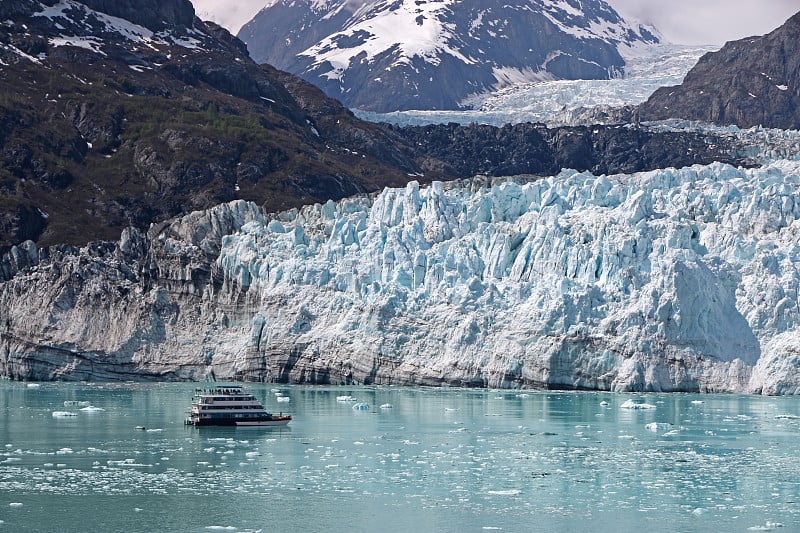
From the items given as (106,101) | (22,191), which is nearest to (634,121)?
(106,101)

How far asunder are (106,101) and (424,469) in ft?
293

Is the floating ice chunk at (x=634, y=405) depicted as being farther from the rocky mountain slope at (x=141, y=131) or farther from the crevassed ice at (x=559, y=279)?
the rocky mountain slope at (x=141, y=131)

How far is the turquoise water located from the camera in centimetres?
3462

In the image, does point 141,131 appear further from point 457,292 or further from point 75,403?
point 75,403

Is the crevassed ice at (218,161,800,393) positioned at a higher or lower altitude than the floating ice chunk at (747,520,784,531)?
higher

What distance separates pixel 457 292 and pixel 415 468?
26.5 metres

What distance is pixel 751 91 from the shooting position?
590 ft

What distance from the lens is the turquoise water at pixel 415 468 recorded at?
34.6 m

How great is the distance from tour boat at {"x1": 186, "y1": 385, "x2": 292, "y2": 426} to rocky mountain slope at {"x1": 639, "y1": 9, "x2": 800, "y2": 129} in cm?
13195

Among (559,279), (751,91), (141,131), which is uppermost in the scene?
(751,91)

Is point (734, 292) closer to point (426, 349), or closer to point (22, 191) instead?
point (426, 349)

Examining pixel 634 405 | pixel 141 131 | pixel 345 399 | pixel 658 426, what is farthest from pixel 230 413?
pixel 141 131

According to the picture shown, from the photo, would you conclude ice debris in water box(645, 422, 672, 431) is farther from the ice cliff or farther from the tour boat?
the tour boat

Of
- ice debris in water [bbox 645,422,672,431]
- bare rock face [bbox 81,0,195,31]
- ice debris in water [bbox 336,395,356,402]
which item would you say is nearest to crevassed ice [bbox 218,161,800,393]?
ice debris in water [bbox 336,395,356,402]
